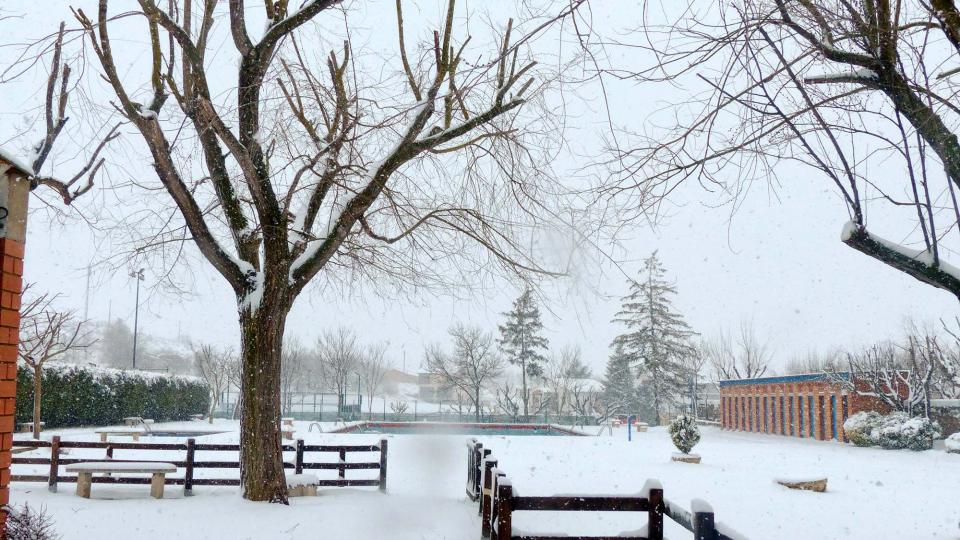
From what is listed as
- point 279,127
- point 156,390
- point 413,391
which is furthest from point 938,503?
point 413,391

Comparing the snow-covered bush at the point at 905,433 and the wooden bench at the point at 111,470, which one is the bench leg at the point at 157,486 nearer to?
the wooden bench at the point at 111,470

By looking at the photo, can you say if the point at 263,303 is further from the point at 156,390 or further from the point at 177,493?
the point at 156,390

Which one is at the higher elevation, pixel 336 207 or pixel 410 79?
pixel 410 79

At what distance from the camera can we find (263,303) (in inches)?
375

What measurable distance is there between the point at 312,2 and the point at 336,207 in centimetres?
258

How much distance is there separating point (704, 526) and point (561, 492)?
5523 mm

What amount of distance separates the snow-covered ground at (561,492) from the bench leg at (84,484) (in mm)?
122

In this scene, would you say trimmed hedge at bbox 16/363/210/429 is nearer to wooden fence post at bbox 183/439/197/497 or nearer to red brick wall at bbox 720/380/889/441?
wooden fence post at bbox 183/439/197/497

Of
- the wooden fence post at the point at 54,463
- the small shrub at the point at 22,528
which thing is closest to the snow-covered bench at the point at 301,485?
the wooden fence post at the point at 54,463

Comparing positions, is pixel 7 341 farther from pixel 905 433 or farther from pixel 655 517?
pixel 905 433

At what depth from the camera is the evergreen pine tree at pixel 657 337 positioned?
145 feet

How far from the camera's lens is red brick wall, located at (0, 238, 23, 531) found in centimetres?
448

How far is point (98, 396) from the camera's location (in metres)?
26.0

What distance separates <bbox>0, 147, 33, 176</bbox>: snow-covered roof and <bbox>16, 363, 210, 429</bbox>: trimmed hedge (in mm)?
20250
